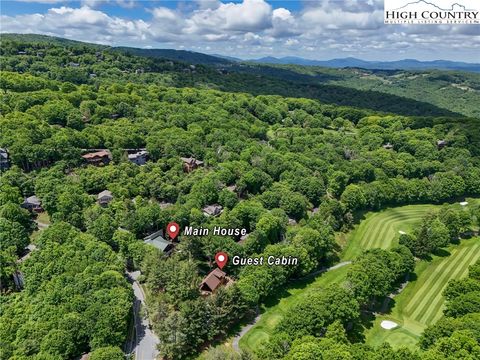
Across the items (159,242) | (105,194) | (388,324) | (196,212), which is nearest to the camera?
(388,324)

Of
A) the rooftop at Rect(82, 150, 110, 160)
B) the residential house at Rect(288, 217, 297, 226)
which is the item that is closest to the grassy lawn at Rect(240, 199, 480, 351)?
the residential house at Rect(288, 217, 297, 226)

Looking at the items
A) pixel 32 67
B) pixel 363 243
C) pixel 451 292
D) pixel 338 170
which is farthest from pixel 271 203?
pixel 32 67

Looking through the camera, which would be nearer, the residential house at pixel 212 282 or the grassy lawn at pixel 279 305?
the grassy lawn at pixel 279 305

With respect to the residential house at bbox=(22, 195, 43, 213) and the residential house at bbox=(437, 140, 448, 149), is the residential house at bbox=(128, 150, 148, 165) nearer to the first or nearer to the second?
the residential house at bbox=(22, 195, 43, 213)

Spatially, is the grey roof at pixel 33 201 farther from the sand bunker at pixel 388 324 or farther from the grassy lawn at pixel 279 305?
the sand bunker at pixel 388 324

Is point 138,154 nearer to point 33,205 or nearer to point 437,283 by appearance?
point 33,205

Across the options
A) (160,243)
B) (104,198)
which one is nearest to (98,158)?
(104,198)

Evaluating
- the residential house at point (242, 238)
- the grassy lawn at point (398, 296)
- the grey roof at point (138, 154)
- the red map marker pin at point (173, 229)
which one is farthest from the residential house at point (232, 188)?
the grey roof at point (138, 154)
